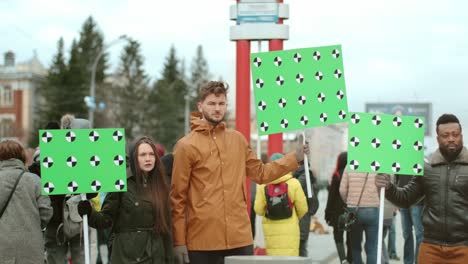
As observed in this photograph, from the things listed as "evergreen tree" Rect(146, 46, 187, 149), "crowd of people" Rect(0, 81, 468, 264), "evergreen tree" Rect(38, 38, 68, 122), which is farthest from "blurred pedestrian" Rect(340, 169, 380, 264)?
"evergreen tree" Rect(146, 46, 187, 149)

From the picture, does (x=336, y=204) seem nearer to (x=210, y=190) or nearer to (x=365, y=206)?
(x=365, y=206)

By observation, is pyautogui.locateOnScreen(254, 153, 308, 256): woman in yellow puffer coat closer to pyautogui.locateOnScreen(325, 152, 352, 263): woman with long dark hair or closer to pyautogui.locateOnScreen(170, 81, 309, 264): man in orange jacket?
pyautogui.locateOnScreen(325, 152, 352, 263): woman with long dark hair

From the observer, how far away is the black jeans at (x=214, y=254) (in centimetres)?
738

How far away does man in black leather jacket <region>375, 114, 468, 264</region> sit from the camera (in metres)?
Answer: 7.71

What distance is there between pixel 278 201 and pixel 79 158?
354cm

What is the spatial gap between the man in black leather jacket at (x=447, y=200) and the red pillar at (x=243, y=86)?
23.6 ft

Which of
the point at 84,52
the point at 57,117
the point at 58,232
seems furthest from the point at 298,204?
the point at 84,52

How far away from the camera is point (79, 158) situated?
797cm

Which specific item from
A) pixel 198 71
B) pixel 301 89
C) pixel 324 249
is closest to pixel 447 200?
pixel 301 89

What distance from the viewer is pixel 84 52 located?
10044 cm

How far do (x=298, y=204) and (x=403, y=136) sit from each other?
120 inches

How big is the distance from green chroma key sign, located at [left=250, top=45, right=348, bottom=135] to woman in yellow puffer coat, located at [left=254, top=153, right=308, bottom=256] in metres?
2.73

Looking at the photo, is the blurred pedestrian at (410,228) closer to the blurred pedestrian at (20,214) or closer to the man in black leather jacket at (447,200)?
the man in black leather jacket at (447,200)

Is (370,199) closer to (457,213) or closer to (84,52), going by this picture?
(457,213)
